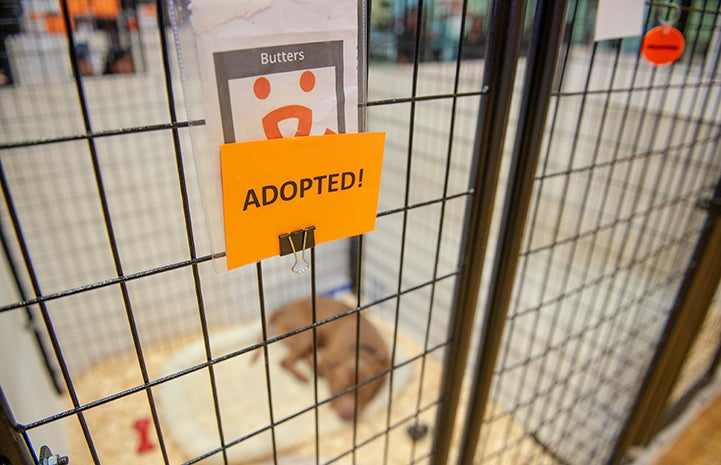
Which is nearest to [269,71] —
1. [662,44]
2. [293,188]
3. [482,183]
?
[293,188]

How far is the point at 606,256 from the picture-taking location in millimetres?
1182

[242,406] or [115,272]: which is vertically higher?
[115,272]

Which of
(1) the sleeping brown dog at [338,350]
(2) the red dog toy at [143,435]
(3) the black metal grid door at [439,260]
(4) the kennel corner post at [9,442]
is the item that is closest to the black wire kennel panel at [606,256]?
(3) the black metal grid door at [439,260]

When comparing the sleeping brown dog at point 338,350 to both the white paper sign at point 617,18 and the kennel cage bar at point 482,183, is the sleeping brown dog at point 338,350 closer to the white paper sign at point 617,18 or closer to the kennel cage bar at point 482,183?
the kennel cage bar at point 482,183

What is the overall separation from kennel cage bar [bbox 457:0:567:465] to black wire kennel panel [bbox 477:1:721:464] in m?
0.05

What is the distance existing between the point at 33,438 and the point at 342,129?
1253mm

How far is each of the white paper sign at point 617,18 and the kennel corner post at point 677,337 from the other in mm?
674

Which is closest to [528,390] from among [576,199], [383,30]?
[576,199]

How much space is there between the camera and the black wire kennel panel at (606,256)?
1000 mm

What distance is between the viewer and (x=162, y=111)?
98.0 inches

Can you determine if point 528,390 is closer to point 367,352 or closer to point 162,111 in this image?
point 367,352

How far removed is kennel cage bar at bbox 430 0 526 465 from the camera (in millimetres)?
611

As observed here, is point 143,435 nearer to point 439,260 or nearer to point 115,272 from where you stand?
point 115,272

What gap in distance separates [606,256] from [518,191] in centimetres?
61
